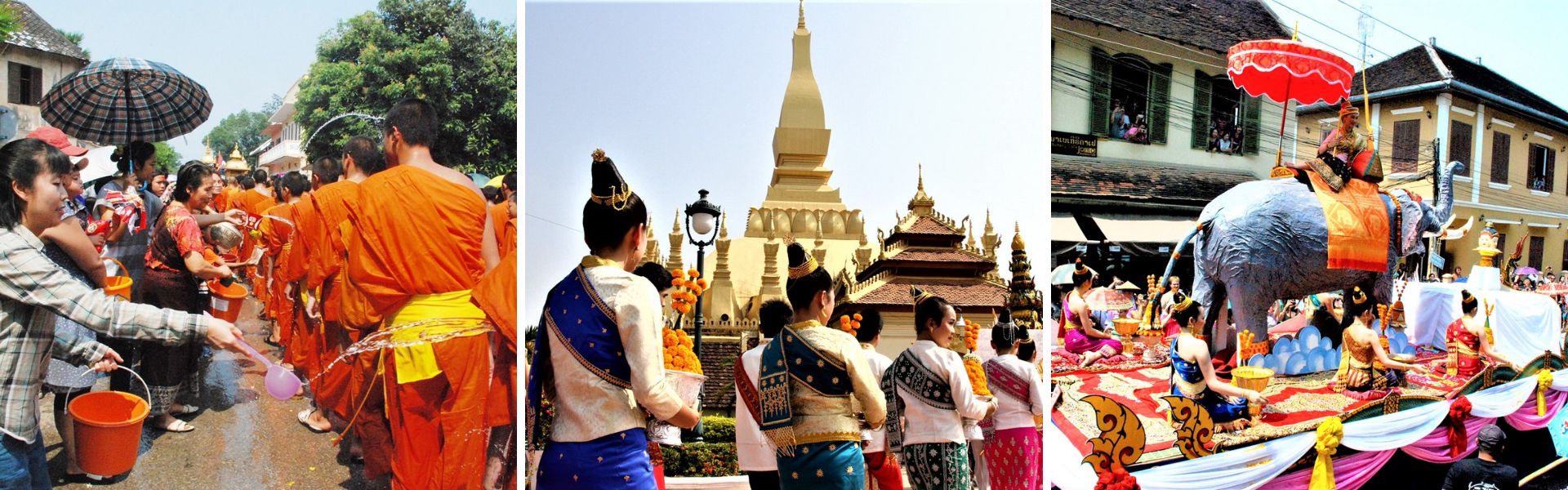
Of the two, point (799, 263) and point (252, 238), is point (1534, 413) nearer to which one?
point (799, 263)


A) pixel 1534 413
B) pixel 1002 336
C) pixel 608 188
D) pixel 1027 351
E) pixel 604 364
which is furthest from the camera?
pixel 1534 413

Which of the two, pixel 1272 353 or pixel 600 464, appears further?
pixel 1272 353

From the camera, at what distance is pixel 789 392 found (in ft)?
12.0

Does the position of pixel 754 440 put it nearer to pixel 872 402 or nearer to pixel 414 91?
pixel 872 402

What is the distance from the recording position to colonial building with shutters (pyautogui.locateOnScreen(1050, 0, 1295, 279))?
5.01 metres

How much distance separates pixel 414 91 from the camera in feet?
14.4

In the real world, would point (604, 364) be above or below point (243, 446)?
above

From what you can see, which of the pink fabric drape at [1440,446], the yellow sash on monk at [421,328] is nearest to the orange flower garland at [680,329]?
the yellow sash on monk at [421,328]

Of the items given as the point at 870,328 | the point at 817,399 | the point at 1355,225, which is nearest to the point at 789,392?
the point at 817,399

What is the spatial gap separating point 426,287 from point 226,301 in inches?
27.6

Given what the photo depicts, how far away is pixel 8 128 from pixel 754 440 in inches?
110

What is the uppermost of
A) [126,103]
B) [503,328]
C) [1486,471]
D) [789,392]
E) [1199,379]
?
[126,103]

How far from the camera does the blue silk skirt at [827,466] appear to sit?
362cm

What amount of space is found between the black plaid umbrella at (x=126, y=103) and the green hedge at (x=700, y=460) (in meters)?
2.47
